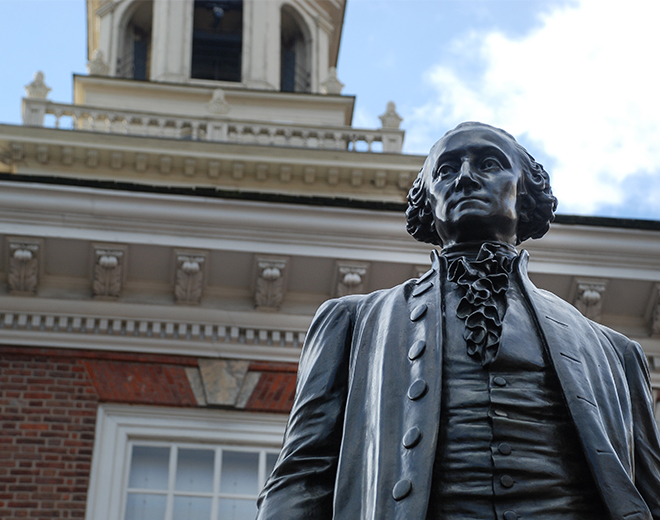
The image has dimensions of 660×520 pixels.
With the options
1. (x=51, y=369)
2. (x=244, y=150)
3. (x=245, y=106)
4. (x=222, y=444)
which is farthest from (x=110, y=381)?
(x=245, y=106)

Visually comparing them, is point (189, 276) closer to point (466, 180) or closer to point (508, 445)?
point (466, 180)

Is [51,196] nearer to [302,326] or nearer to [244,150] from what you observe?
[302,326]

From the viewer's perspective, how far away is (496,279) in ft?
10.3

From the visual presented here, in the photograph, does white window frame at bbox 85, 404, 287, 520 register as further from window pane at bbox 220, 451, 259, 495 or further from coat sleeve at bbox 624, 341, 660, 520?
coat sleeve at bbox 624, 341, 660, 520

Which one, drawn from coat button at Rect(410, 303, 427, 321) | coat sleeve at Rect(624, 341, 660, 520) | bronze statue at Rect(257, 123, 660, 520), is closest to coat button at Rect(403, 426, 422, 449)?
bronze statue at Rect(257, 123, 660, 520)

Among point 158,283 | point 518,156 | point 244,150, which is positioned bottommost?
point 518,156

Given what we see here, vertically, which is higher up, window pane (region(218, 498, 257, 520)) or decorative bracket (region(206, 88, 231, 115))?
decorative bracket (region(206, 88, 231, 115))

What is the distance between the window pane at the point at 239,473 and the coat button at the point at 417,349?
7.89 meters

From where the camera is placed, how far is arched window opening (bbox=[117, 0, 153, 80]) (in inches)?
939

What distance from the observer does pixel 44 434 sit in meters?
10.5

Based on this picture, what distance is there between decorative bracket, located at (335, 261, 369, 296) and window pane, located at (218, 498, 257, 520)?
224 centimetres

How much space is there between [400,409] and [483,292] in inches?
18.1

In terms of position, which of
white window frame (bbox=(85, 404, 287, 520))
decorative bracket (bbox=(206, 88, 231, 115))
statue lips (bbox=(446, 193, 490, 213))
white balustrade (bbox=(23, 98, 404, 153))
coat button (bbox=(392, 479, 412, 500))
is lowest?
coat button (bbox=(392, 479, 412, 500))

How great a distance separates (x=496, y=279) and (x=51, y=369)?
8528 mm
